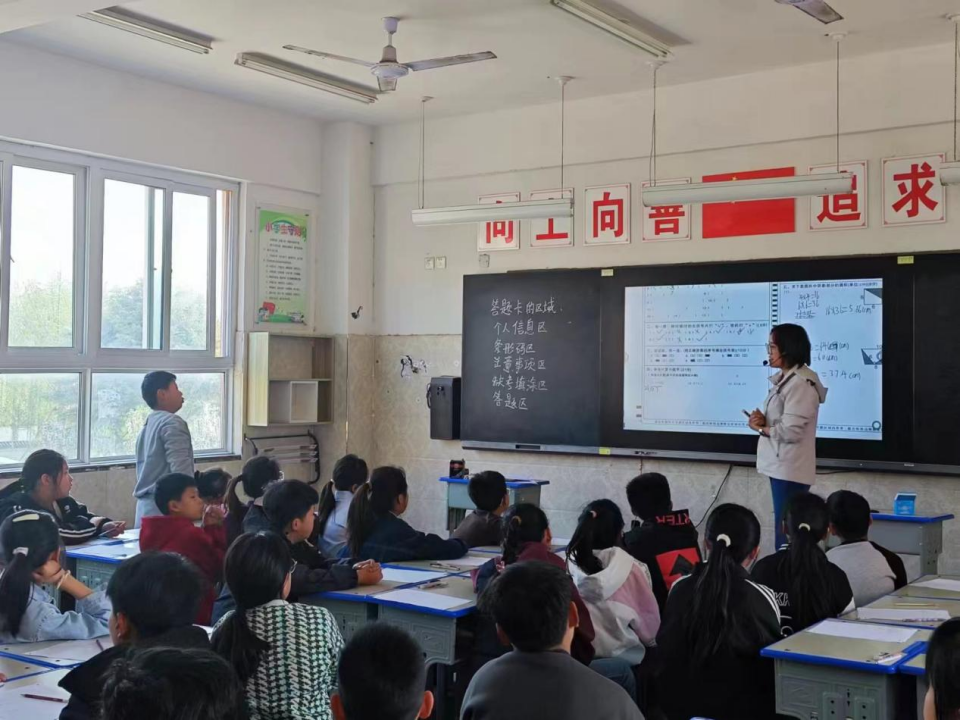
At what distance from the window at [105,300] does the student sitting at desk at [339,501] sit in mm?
2175

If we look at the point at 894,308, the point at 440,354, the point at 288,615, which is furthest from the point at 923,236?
the point at 288,615

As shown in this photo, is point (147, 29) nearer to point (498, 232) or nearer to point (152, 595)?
point (498, 232)

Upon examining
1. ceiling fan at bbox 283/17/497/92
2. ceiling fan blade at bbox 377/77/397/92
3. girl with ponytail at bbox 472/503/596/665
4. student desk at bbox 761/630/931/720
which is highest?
ceiling fan at bbox 283/17/497/92

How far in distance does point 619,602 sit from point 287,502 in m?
1.23

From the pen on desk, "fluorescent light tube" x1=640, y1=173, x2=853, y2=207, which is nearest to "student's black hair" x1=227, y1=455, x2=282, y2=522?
the pen on desk

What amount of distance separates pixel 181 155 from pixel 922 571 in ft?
16.9

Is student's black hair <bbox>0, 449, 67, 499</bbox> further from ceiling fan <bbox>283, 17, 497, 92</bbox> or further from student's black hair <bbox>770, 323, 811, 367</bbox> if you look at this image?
student's black hair <bbox>770, 323, 811, 367</bbox>

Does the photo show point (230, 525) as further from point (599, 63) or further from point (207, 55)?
point (599, 63)

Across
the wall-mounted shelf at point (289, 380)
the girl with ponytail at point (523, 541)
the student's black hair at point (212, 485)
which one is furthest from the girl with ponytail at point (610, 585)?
the wall-mounted shelf at point (289, 380)

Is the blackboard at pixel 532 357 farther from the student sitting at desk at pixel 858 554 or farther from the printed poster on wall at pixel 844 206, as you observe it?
the student sitting at desk at pixel 858 554

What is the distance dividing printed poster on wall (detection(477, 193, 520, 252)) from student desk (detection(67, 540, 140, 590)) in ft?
11.6

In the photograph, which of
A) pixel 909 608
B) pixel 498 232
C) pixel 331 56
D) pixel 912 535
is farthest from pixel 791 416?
pixel 331 56

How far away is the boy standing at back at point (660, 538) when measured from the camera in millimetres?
3840

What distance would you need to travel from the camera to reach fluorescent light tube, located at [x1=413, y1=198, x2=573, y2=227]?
20.1 ft
